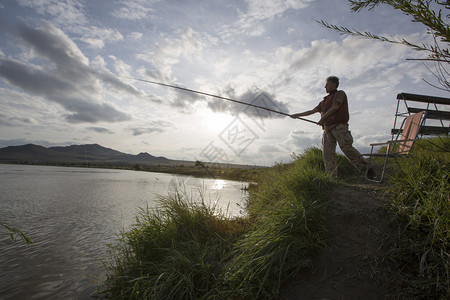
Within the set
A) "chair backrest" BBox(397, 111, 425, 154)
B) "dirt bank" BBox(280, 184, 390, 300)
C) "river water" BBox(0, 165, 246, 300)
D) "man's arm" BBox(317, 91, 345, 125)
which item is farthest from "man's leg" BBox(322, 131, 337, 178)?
"river water" BBox(0, 165, 246, 300)

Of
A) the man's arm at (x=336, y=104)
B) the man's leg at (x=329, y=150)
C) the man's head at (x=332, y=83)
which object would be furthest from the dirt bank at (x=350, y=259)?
the man's head at (x=332, y=83)

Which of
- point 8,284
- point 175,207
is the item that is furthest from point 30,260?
point 175,207

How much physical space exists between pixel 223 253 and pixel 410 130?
16.5ft

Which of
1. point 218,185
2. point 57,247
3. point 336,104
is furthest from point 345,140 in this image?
point 218,185

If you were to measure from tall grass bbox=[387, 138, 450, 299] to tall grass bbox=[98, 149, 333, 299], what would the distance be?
2.88 feet

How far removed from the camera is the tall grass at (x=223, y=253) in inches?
101

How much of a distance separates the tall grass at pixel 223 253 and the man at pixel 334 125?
1774mm

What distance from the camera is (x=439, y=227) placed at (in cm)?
226

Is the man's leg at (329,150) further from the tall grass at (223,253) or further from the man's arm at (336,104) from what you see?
the tall grass at (223,253)

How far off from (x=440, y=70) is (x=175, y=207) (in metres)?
4.11

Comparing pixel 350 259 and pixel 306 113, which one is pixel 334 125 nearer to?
pixel 306 113

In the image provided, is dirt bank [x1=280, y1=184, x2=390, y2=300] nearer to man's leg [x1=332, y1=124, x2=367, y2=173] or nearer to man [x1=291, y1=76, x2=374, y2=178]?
man [x1=291, y1=76, x2=374, y2=178]

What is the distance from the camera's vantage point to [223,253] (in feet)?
11.1

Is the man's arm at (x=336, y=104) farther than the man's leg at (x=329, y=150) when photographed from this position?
No
